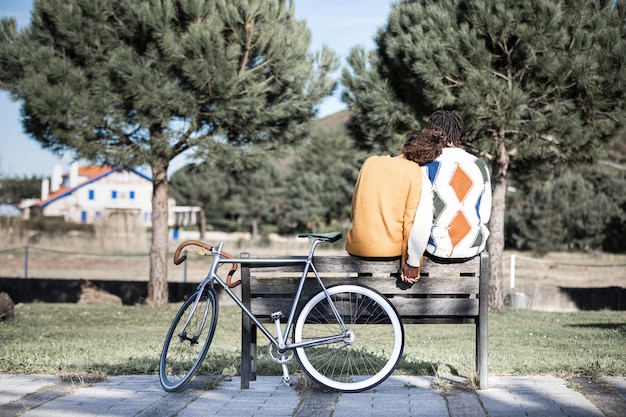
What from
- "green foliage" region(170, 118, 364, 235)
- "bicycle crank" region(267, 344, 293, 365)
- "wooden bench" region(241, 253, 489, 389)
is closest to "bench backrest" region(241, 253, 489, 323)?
"wooden bench" region(241, 253, 489, 389)

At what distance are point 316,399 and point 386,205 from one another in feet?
3.98

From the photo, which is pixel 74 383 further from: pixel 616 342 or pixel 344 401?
pixel 616 342

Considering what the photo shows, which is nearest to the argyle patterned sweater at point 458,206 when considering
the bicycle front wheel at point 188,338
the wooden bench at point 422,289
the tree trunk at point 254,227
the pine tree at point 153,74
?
the wooden bench at point 422,289

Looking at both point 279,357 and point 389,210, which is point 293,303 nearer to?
point 279,357

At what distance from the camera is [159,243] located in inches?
620

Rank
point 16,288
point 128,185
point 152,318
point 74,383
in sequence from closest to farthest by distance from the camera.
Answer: point 74,383 → point 152,318 → point 16,288 → point 128,185

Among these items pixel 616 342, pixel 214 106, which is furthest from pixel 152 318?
pixel 616 342

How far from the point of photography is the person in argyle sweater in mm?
4738

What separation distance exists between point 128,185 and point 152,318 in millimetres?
68262

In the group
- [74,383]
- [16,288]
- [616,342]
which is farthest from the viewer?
[16,288]

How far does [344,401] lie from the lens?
4418 mm

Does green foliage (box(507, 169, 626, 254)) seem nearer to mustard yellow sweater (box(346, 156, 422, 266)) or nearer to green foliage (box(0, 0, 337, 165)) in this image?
green foliage (box(0, 0, 337, 165))

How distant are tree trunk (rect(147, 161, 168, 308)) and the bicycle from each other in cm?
1091

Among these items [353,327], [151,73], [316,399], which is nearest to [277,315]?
[353,327]
